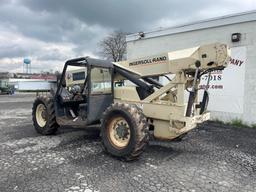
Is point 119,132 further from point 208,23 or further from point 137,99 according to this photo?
point 208,23

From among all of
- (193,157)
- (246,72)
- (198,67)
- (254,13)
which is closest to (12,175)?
(193,157)

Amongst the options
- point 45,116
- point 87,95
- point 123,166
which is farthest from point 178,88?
point 45,116

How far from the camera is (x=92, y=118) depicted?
19.6 ft

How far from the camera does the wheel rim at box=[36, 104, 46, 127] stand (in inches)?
294

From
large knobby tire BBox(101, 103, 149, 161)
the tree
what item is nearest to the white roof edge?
large knobby tire BBox(101, 103, 149, 161)

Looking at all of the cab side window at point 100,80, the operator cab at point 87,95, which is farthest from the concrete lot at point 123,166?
the cab side window at point 100,80

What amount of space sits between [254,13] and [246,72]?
195 cm

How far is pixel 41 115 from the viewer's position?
761 centimetres

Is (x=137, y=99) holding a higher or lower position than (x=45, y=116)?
higher

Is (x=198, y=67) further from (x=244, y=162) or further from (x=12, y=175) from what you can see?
(x=12, y=175)

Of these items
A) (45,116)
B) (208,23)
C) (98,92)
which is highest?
(208,23)

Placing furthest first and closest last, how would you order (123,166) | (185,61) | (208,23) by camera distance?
(208,23), (185,61), (123,166)

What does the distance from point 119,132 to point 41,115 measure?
10.6ft

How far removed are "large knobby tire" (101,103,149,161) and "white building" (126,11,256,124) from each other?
546cm
